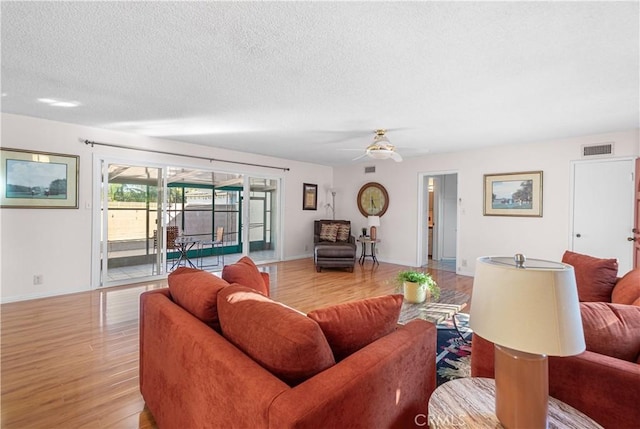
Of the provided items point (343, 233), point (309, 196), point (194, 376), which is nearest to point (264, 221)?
point (309, 196)

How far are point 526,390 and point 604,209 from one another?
496cm

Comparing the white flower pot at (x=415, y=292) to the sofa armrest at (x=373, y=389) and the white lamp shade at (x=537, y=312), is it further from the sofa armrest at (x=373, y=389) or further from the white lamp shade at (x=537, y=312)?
the white lamp shade at (x=537, y=312)

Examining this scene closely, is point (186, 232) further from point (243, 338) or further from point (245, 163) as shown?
point (243, 338)

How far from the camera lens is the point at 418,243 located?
6391 millimetres

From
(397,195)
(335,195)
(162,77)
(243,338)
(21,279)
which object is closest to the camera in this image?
(243,338)

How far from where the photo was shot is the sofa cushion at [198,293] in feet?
4.64

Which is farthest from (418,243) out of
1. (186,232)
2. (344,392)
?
(344,392)

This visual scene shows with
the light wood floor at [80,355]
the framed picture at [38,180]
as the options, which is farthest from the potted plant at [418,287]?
the framed picture at [38,180]

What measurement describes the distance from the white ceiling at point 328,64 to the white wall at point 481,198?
72 cm

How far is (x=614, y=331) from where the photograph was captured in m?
1.24

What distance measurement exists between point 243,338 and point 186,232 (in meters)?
6.63

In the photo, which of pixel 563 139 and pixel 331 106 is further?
pixel 563 139

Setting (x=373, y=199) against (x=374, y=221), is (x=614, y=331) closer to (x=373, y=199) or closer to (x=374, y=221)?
(x=374, y=221)

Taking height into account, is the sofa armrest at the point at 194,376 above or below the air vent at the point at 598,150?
below
